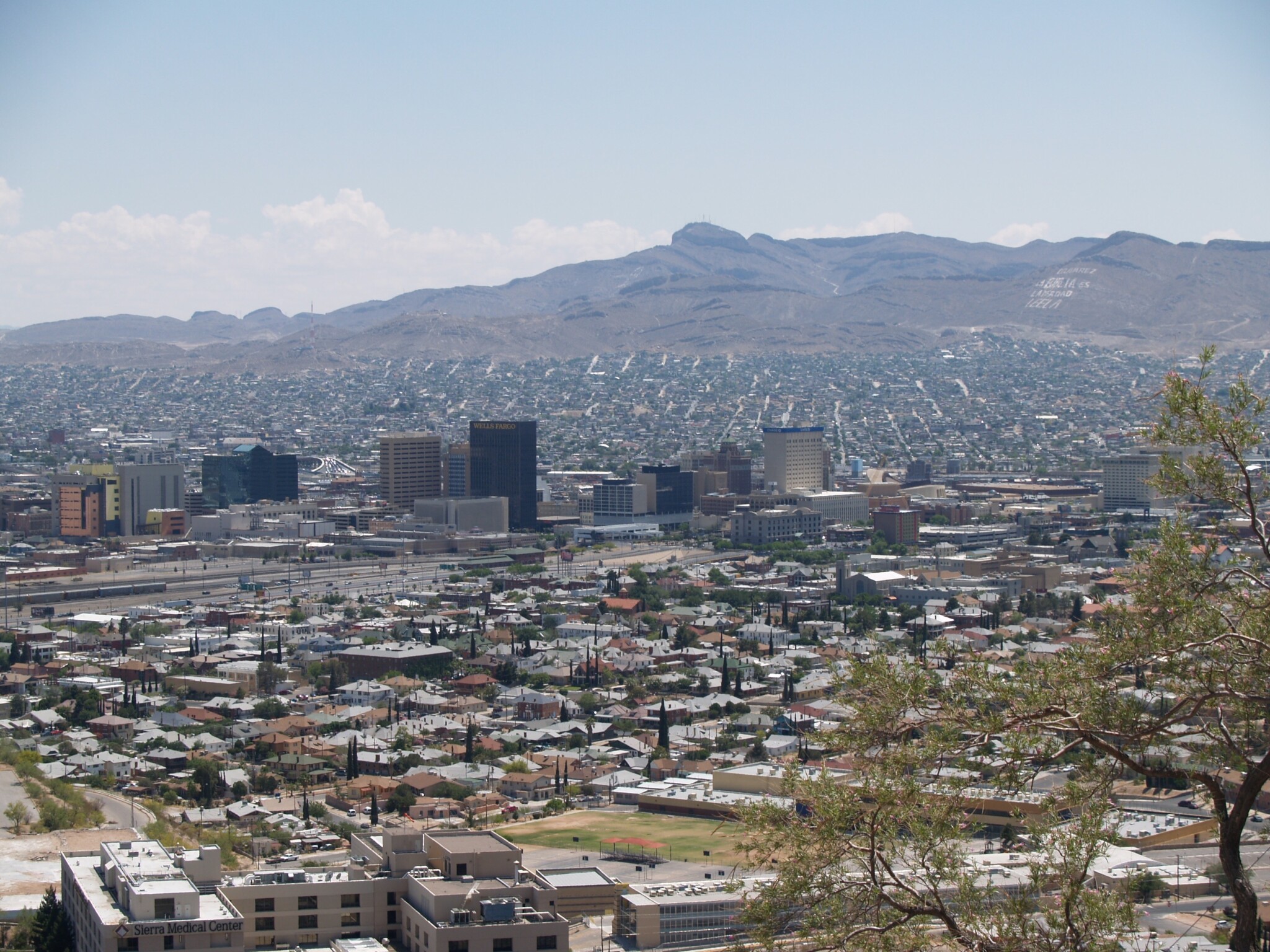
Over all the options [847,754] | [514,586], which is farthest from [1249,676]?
[514,586]

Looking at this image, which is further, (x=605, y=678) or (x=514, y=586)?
(x=514, y=586)

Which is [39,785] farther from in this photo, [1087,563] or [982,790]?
[1087,563]

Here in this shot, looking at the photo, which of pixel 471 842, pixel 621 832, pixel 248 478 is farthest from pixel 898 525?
pixel 471 842

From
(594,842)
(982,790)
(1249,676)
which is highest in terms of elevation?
(1249,676)

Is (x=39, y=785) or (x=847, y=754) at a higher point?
(x=847, y=754)

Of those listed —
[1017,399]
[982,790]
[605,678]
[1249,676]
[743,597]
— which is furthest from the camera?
[1017,399]

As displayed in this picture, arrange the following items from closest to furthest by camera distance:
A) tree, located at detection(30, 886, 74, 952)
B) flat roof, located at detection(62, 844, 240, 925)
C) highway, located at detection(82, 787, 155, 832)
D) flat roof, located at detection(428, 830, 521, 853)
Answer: flat roof, located at detection(62, 844, 240, 925) → tree, located at detection(30, 886, 74, 952) → flat roof, located at detection(428, 830, 521, 853) → highway, located at detection(82, 787, 155, 832)

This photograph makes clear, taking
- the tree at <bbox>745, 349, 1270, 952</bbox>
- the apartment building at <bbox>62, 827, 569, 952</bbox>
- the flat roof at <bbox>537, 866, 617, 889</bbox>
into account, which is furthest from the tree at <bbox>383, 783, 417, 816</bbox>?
the tree at <bbox>745, 349, 1270, 952</bbox>

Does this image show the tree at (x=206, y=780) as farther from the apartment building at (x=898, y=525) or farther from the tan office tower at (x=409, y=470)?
the tan office tower at (x=409, y=470)

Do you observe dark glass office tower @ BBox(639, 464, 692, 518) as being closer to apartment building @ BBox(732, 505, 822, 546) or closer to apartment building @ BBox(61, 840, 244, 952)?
apartment building @ BBox(732, 505, 822, 546)
